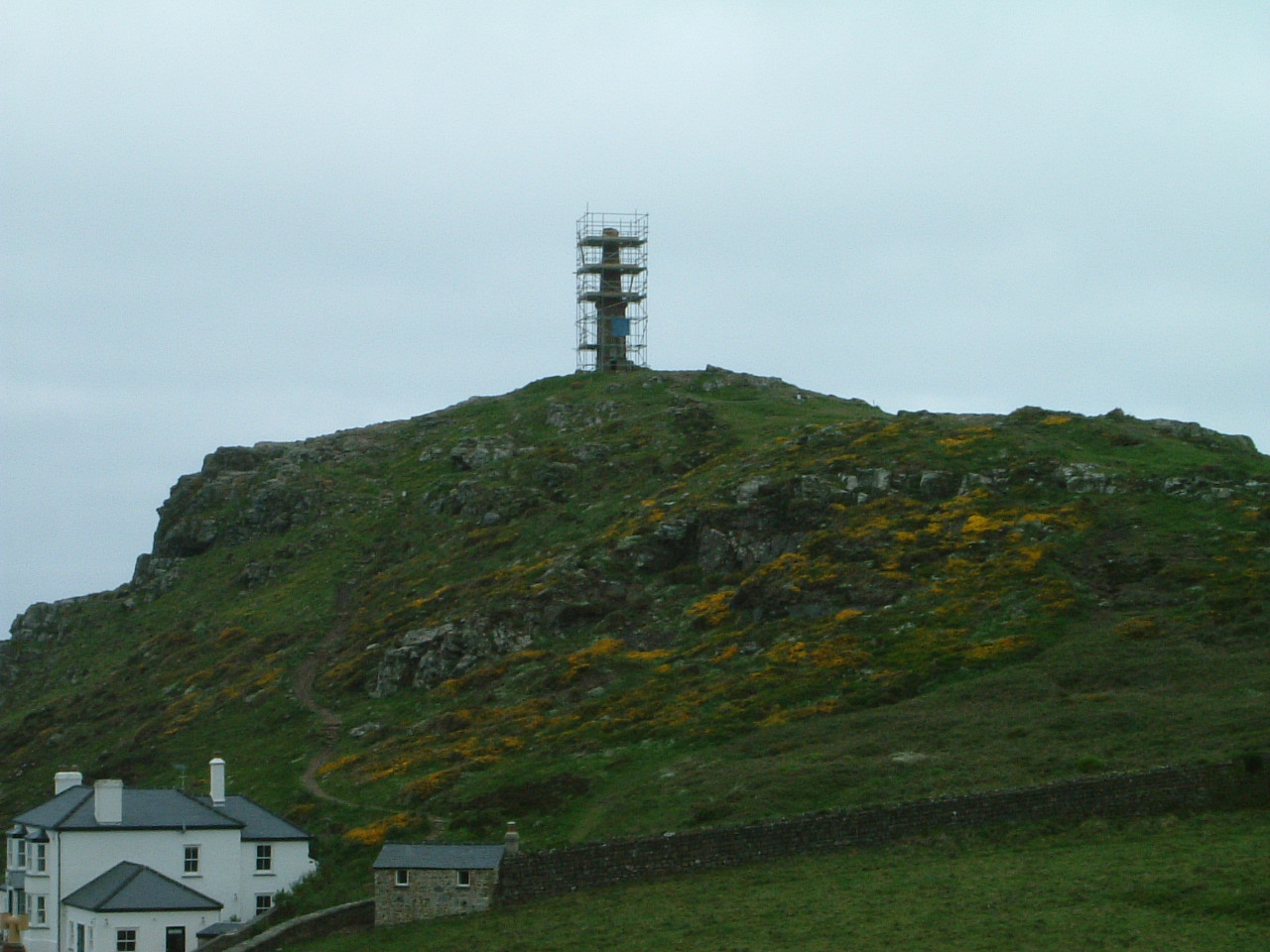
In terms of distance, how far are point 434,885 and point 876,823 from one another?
13304 millimetres

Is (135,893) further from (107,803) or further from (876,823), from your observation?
(876,823)

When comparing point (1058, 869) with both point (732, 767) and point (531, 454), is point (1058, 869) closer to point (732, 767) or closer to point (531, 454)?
point (732, 767)

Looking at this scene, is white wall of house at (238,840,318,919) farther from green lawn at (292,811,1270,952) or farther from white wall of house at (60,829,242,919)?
green lawn at (292,811,1270,952)

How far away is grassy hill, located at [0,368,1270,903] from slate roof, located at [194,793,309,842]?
2.37m

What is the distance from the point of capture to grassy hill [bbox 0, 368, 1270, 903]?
62.1 m

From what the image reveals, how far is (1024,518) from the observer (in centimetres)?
8450

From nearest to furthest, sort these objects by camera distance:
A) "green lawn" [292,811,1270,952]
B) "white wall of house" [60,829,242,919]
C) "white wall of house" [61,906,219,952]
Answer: "green lawn" [292,811,1270,952] → "white wall of house" [61,906,219,952] → "white wall of house" [60,829,242,919]

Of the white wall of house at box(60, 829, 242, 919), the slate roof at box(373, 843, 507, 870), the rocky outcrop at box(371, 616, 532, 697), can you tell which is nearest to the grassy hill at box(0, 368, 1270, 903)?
the rocky outcrop at box(371, 616, 532, 697)

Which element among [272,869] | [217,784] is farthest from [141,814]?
[272,869]

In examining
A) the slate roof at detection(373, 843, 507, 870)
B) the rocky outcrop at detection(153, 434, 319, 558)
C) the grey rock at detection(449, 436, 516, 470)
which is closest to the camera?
the slate roof at detection(373, 843, 507, 870)

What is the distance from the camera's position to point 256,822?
2387 inches

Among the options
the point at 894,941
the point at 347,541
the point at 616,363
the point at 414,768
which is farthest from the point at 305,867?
the point at 616,363

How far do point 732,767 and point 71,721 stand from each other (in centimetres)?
5352

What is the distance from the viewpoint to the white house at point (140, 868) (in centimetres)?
5388
